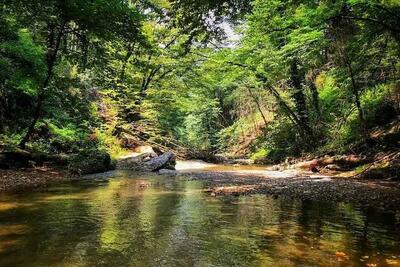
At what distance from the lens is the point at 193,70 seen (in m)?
30.2

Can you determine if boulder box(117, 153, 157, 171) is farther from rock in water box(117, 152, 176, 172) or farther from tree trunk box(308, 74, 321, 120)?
tree trunk box(308, 74, 321, 120)

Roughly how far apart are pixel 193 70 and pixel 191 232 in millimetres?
25156

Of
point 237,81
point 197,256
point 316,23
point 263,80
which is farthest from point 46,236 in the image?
point 237,81

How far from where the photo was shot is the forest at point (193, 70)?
492 inches

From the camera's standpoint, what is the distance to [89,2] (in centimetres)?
1272

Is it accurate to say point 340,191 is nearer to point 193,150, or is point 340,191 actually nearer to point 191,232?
point 191,232

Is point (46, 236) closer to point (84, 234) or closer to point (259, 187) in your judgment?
point (84, 234)

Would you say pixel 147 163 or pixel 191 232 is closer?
pixel 191 232

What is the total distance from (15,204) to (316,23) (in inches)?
415

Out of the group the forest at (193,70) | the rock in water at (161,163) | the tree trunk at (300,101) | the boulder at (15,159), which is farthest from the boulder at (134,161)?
the tree trunk at (300,101)

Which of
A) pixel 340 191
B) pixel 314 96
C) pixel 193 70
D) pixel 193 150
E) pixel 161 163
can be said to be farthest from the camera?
pixel 193 70

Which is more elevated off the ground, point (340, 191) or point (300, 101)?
point (300, 101)

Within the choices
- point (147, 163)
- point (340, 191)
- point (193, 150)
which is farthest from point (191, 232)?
point (193, 150)

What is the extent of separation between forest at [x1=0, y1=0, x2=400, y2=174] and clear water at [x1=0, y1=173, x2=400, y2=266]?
4.35 metres
